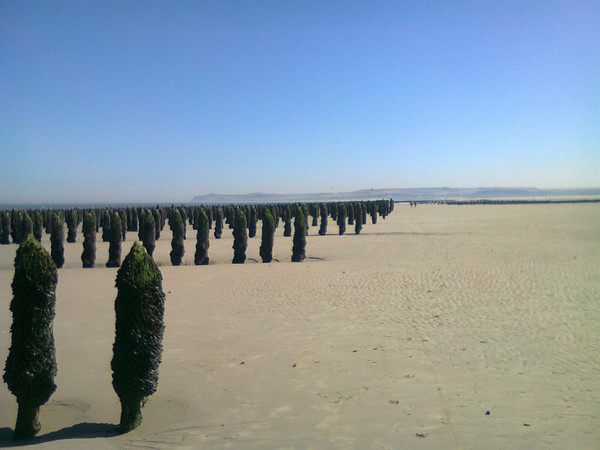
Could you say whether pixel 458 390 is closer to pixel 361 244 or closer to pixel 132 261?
pixel 132 261

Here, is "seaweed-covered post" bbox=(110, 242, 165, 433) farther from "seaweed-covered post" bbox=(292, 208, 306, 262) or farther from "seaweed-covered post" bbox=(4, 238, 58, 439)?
"seaweed-covered post" bbox=(292, 208, 306, 262)

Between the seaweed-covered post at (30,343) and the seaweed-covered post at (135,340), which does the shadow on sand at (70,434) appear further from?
the seaweed-covered post at (135,340)

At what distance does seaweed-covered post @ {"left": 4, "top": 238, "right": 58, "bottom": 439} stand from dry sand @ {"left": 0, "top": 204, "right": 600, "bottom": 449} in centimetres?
47

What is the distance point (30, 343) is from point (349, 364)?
17.1 feet

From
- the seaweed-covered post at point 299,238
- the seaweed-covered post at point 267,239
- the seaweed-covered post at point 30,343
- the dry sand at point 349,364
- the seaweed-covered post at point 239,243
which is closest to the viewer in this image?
the dry sand at point 349,364

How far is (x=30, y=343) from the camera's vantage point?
6480 millimetres

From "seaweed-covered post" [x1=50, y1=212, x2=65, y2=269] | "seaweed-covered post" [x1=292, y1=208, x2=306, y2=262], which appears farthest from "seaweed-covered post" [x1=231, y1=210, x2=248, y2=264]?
"seaweed-covered post" [x1=50, y1=212, x2=65, y2=269]

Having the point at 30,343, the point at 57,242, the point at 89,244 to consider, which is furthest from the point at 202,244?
the point at 30,343

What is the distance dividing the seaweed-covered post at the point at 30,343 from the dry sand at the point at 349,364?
47cm

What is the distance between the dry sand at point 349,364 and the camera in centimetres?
624

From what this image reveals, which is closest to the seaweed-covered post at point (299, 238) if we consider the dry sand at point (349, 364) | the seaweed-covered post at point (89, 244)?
the dry sand at point (349, 364)

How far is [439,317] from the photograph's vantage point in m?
11.8

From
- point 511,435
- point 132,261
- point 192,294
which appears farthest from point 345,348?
point 192,294

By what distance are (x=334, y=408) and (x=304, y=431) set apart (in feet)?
2.61
